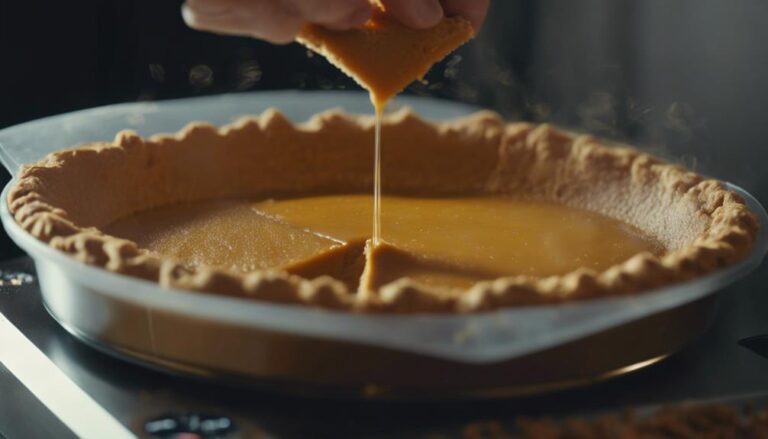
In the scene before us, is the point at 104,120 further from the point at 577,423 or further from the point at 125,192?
the point at 577,423

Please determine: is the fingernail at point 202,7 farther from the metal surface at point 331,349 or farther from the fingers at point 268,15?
the metal surface at point 331,349

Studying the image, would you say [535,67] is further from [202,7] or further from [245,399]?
[245,399]

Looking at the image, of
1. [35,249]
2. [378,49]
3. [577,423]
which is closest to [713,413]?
[577,423]

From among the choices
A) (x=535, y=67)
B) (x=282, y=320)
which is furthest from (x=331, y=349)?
(x=535, y=67)

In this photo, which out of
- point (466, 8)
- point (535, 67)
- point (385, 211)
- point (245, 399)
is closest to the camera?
point (245, 399)

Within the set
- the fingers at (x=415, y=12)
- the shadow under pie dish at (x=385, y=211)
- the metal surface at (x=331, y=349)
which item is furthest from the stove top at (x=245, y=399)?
the fingers at (x=415, y=12)

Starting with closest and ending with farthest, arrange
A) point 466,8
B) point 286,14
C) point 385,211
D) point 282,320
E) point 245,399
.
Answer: point 282,320 < point 245,399 < point 286,14 < point 466,8 < point 385,211

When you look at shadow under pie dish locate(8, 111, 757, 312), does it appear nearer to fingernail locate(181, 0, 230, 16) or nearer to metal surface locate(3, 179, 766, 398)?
metal surface locate(3, 179, 766, 398)
